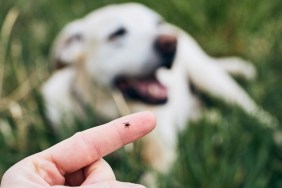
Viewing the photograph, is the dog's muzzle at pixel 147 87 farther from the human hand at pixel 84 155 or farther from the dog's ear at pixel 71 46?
the human hand at pixel 84 155

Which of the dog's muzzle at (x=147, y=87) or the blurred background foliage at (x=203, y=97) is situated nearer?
the blurred background foliage at (x=203, y=97)

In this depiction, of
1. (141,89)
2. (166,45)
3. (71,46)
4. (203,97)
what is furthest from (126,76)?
(203,97)

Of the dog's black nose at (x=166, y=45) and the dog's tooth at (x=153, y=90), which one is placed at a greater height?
the dog's black nose at (x=166, y=45)

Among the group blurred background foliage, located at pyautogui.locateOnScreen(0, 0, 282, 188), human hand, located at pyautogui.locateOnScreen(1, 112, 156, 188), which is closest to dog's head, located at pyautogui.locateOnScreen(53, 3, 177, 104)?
blurred background foliage, located at pyautogui.locateOnScreen(0, 0, 282, 188)

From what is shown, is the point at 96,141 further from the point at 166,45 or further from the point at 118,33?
the point at 118,33

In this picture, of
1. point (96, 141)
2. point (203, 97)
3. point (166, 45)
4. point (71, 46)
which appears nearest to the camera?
point (96, 141)

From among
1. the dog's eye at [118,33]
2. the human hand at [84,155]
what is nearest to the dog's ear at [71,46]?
the dog's eye at [118,33]
